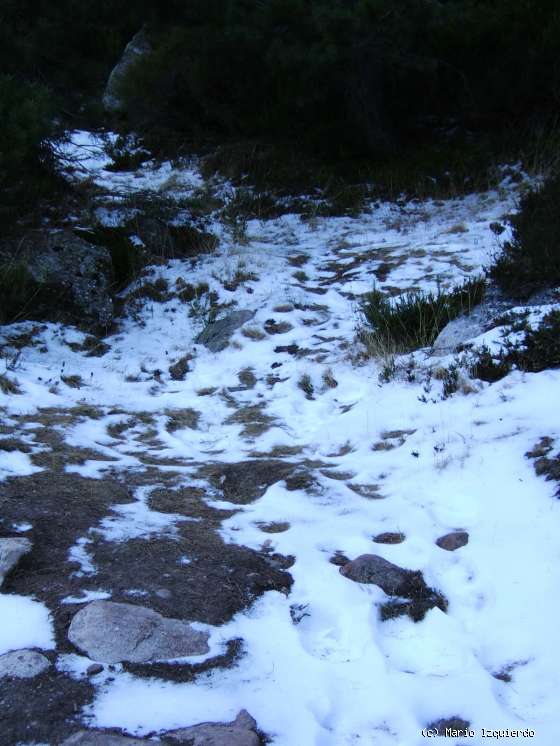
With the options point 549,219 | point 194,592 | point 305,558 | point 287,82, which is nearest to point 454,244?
point 549,219

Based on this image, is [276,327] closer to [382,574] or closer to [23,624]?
[382,574]

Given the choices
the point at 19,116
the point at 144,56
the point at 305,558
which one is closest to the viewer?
the point at 305,558

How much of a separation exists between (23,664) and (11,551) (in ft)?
2.66

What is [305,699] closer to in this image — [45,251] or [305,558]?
[305,558]

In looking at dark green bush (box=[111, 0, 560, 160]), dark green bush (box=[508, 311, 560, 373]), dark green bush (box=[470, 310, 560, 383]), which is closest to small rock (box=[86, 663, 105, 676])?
dark green bush (box=[470, 310, 560, 383])

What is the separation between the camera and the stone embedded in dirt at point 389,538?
352 centimetres

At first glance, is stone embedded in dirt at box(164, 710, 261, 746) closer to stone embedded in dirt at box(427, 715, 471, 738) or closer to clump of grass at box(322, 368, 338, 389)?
stone embedded in dirt at box(427, 715, 471, 738)

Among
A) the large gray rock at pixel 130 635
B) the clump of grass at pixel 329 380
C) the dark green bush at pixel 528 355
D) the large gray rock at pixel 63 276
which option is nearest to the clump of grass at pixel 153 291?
the large gray rock at pixel 63 276

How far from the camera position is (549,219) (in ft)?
21.6

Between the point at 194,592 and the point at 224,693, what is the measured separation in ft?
2.18

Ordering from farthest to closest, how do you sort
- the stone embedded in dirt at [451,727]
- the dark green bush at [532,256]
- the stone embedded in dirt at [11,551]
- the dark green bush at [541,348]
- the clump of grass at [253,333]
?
the clump of grass at [253,333], the dark green bush at [532,256], the dark green bush at [541,348], the stone embedded in dirt at [11,551], the stone embedded in dirt at [451,727]

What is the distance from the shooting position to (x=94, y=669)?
8.02 feet

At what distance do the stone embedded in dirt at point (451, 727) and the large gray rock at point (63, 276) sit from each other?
6126mm

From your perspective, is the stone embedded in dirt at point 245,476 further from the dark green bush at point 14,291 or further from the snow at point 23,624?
the dark green bush at point 14,291
